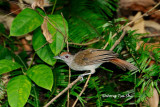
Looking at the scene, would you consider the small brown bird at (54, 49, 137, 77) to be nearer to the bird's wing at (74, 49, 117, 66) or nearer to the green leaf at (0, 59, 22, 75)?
the bird's wing at (74, 49, 117, 66)

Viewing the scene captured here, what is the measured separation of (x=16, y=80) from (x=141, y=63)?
82.4 inches

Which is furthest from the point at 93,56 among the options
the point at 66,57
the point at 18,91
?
the point at 18,91

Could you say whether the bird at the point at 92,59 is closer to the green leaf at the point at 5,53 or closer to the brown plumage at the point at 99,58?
the brown plumage at the point at 99,58

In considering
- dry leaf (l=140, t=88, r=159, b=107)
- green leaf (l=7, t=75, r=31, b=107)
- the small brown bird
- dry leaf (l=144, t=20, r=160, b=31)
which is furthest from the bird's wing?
dry leaf (l=144, t=20, r=160, b=31)

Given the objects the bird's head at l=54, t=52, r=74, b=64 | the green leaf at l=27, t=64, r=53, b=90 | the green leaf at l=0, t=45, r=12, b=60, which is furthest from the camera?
the green leaf at l=0, t=45, r=12, b=60

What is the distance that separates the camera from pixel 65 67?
4.15 meters

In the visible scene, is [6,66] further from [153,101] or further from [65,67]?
[153,101]

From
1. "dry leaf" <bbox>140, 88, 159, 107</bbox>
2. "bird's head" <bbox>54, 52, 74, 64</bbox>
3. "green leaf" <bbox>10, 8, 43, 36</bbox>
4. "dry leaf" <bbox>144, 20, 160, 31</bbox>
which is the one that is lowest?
"dry leaf" <bbox>140, 88, 159, 107</bbox>

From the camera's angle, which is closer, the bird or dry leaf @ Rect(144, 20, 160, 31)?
the bird

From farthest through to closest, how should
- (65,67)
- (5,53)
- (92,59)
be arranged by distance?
1. (65,67)
2. (5,53)
3. (92,59)

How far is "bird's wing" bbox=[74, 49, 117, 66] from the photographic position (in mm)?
3194

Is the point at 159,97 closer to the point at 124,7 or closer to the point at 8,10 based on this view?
the point at 124,7

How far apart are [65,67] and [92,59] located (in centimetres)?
95

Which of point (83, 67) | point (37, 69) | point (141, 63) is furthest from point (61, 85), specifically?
point (141, 63)
